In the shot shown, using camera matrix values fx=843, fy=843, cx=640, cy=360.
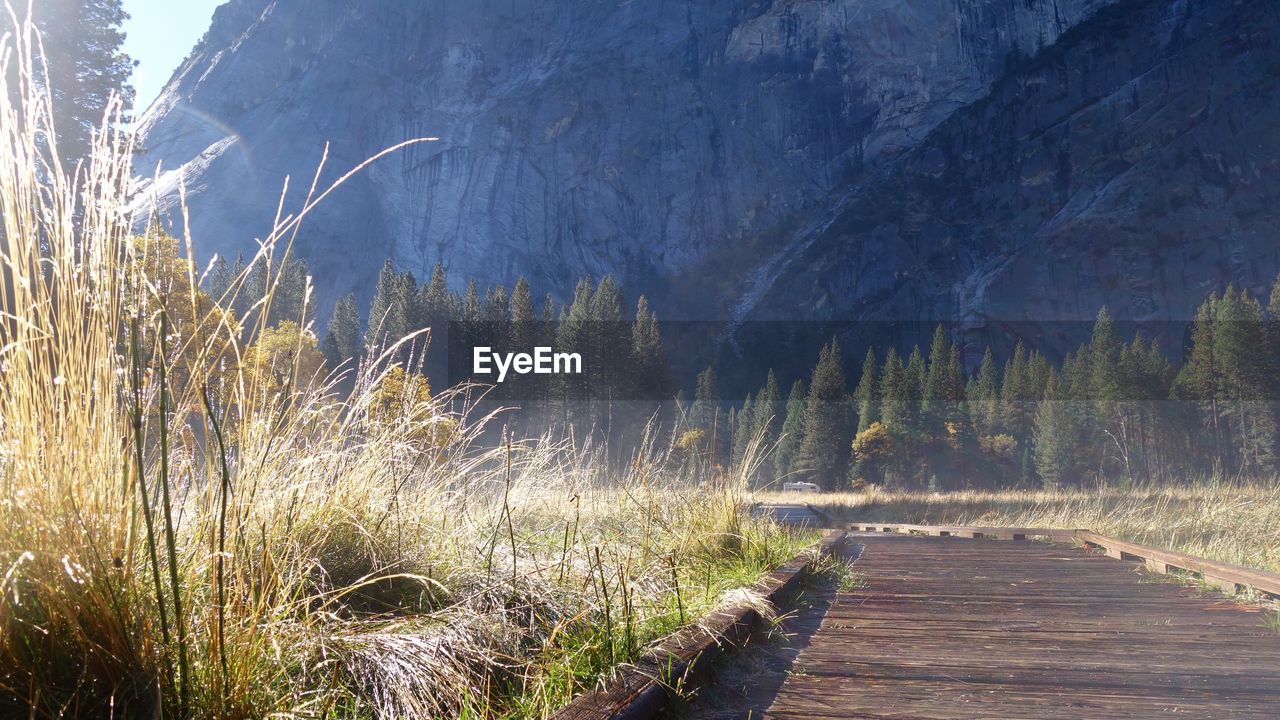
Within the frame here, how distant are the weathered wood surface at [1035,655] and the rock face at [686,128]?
111992mm

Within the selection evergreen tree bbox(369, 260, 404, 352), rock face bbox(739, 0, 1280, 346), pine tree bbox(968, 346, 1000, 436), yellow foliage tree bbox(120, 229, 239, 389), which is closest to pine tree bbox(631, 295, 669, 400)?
evergreen tree bbox(369, 260, 404, 352)

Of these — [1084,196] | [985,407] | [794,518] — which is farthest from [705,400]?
[1084,196]

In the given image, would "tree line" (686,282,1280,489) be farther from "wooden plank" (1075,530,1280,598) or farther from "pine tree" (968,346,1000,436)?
"wooden plank" (1075,530,1280,598)

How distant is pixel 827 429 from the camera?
6600 centimetres

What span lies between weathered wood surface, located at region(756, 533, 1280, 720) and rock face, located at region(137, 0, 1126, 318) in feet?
367

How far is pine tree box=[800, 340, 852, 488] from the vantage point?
65812 millimetres

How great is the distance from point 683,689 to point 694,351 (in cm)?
13287

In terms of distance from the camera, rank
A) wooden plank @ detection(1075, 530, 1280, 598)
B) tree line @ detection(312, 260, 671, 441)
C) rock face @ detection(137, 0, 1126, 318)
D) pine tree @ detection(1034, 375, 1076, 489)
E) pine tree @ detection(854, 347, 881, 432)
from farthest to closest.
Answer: rock face @ detection(137, 0, 1126, 318)
pine tree @ detection(854, 347, 881, 432)
pine tree @ detection(1034, 375, 1076, 489)
tree line @ detection(312, 260, 671, 441)
wooden plank @ detection(1075, 530, 1280, 598)

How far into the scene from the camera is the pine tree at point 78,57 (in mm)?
18953

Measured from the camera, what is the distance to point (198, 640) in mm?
1354

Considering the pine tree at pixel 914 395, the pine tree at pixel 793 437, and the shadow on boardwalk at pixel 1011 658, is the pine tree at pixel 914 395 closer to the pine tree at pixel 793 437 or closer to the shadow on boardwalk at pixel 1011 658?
the pine tree at pixel 793 437

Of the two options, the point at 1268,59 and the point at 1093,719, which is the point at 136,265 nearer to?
the point at 1093,719

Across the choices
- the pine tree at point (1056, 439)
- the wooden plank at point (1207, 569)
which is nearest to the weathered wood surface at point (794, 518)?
the wooden plank at point (1207, 569)

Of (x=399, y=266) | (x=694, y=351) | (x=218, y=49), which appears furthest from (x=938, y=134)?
(x=218, y=49)
